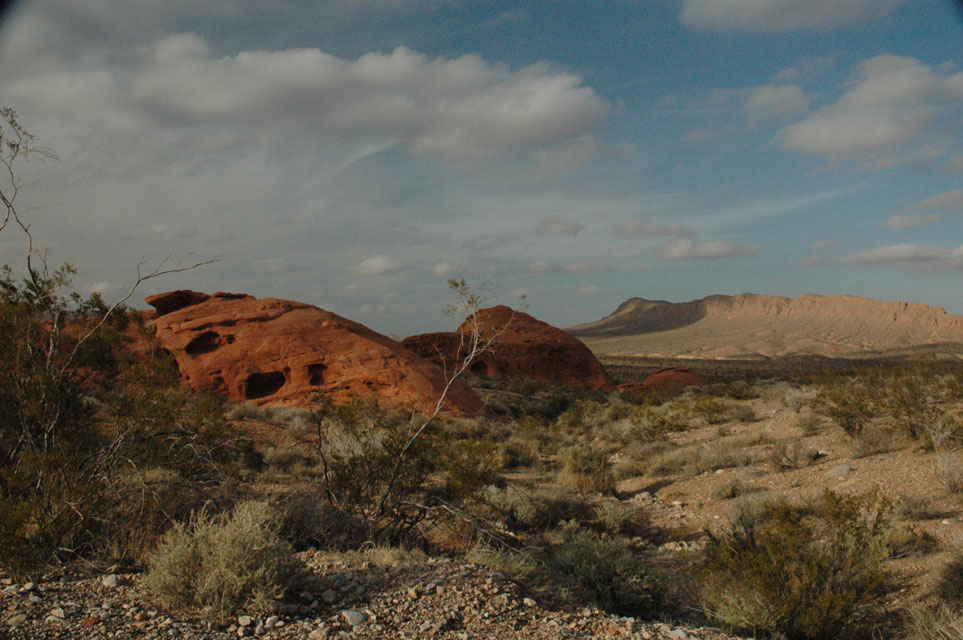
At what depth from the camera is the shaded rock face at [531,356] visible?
33.9m

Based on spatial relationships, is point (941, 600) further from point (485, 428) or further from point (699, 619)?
point (485, 428)

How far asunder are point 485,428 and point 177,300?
1572cm

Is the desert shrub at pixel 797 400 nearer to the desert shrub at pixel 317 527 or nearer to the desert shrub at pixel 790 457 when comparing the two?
the desert shrub at pixel 790 457

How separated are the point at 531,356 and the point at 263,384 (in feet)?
61.1

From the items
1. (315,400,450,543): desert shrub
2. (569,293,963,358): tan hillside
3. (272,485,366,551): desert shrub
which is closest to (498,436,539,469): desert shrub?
(315,400,450,543): desert shrub

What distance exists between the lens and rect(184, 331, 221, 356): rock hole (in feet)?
68.8

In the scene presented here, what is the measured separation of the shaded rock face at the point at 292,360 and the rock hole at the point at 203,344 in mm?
33

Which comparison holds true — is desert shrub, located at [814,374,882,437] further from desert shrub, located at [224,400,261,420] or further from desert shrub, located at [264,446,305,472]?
desert shrub, located at [224,400,261,420]

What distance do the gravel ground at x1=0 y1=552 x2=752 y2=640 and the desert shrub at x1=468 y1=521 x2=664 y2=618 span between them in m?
0.60

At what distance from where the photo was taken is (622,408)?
20938mm

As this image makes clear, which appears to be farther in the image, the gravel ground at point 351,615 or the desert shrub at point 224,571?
the desert shrub at point 224,571

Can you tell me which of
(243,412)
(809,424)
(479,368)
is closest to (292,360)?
(243,412)

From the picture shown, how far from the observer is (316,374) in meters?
20.2

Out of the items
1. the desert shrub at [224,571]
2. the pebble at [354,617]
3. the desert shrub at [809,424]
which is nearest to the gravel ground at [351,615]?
the pebble at [354,617]
